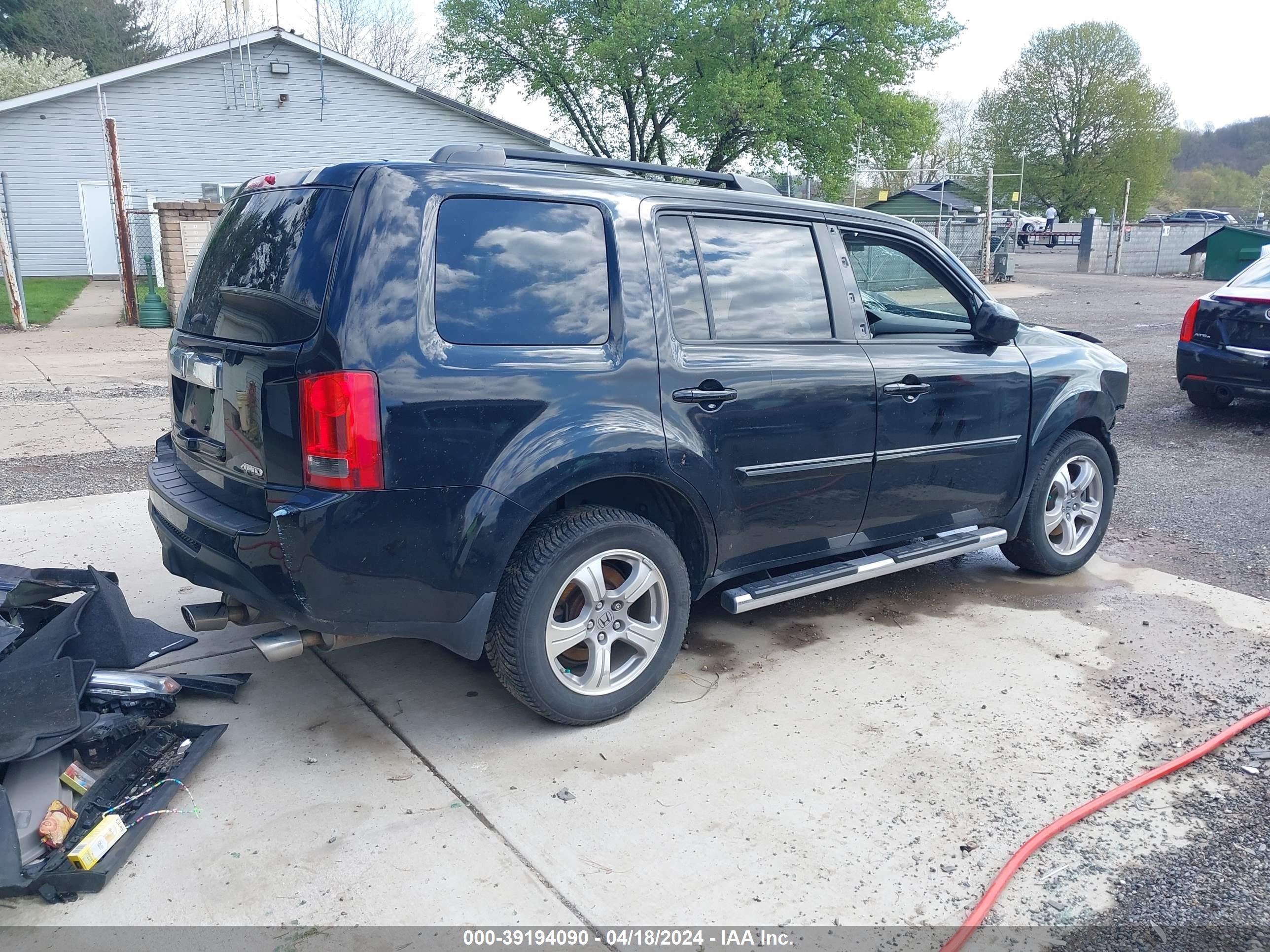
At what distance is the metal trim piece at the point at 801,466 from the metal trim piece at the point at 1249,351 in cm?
635

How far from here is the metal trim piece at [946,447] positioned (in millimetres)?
4391

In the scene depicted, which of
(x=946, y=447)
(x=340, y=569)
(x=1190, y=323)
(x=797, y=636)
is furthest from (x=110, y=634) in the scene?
(x=1190, y=323)

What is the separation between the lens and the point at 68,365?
12.4 metres

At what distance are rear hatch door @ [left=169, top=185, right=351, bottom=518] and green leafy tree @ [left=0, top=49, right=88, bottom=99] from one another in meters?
33.5

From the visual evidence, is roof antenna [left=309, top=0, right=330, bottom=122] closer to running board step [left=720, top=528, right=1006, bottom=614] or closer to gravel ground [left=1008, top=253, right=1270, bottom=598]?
gravel ground [left=1008, top=253, right=1270, bottom=598]

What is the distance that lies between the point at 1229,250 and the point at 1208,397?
23811 millimetres

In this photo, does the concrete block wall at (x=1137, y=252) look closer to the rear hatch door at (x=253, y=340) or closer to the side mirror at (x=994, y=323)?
the side mirror at (x=994, y=323)

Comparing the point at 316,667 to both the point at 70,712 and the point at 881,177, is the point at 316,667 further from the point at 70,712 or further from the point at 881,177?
the point at 881,177

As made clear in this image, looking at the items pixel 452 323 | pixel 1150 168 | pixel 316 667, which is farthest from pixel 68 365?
pixel 1150 168

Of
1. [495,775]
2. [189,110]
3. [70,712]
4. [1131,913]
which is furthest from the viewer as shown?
[189,110]

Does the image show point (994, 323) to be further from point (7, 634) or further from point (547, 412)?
point (7, 634)

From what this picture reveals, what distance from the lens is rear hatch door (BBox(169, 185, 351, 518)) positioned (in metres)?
3.18

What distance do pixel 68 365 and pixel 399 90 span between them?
16084 millimetres

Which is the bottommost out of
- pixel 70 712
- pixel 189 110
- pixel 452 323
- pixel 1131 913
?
pixel 1131 913
